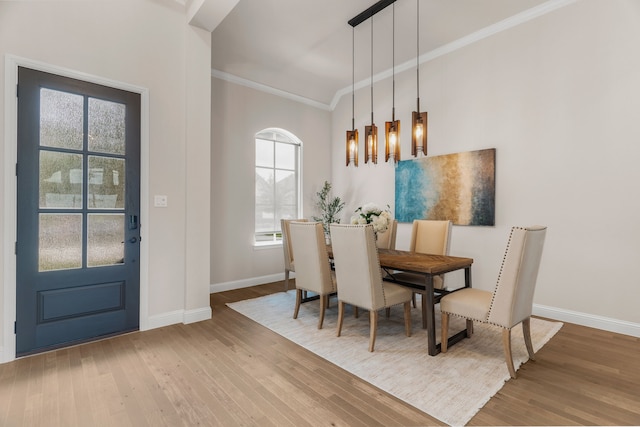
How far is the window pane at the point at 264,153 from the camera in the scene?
16.3 feet

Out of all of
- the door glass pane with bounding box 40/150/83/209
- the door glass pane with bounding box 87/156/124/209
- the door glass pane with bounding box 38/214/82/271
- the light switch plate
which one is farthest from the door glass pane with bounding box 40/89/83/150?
the light switch plate

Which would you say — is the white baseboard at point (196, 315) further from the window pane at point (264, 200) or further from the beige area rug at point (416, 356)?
the window pane at point (264, 200)

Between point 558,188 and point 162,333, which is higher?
point 558,188

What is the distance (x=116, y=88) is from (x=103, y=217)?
121 centimetres

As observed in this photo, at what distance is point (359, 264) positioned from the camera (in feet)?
8.58

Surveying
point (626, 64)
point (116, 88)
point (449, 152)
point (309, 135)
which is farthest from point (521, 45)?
point (116, 88)

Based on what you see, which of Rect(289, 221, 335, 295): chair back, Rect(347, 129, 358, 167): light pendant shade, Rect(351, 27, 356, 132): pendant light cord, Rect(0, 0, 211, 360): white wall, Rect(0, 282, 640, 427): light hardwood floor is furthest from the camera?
Rect(351, 27, 356, 132): pendant light cord

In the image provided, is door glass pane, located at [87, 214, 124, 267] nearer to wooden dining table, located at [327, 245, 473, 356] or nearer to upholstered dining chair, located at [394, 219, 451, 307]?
wooden dining table, located at [327, 245, 473, 356]

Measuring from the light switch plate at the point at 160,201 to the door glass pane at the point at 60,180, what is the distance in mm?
589

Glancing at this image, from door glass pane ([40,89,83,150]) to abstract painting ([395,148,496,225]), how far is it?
155 inches

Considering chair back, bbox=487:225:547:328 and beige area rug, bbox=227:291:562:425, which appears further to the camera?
chair back, bbox=487:225:547:328

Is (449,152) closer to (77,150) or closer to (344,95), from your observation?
(344,95)

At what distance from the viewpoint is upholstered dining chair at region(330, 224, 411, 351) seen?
Answer: 8.41 feet

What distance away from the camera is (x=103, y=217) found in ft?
9.13
